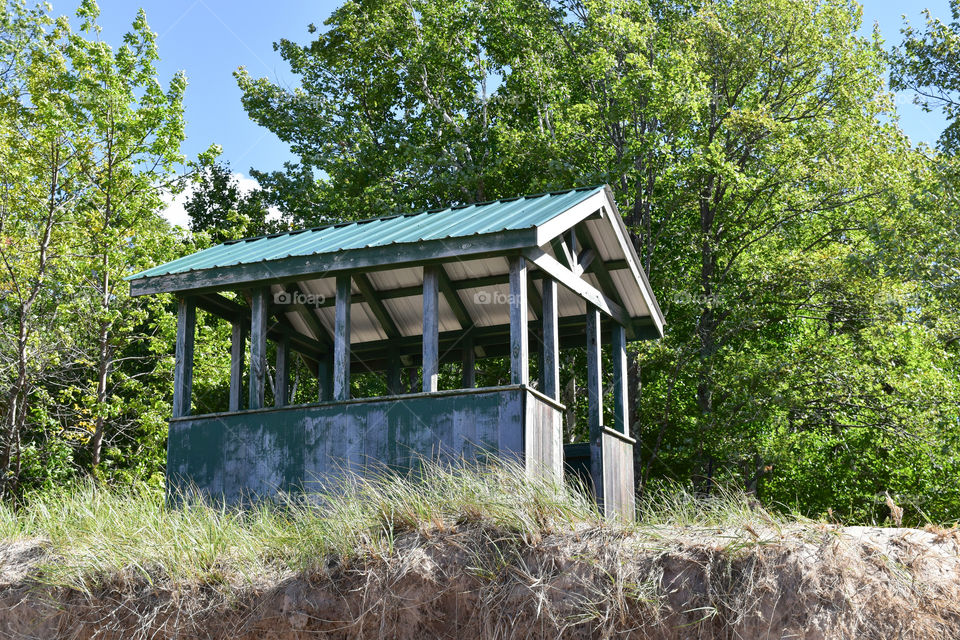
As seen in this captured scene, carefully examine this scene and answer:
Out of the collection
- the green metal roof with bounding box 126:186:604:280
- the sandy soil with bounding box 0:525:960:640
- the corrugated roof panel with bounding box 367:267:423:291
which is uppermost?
the green metal roof with bounding box 126:186:604:280

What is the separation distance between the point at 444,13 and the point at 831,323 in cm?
1388

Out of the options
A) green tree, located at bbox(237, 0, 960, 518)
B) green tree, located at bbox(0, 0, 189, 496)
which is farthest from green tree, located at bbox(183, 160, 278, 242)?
green tree, located at bbox(0, 0, 189, 496)

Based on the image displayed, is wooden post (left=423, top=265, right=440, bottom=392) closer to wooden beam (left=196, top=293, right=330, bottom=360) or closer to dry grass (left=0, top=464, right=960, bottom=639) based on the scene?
dry grass (left=0, top=464, right=960, bottom=639)

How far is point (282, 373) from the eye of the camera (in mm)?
12789

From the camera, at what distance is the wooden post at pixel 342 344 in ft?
32.4

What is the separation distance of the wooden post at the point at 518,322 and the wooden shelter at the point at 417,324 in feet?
0.05

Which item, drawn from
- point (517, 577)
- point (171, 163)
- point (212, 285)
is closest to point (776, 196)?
point (171, 163)

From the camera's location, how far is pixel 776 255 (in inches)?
845

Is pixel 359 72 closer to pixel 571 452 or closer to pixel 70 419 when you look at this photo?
pixel 70 419

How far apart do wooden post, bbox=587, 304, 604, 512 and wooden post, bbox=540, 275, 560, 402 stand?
1.04 m

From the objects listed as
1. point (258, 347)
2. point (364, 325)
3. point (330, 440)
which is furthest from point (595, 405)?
point (364, 325)

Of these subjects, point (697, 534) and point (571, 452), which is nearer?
point (697, 534)

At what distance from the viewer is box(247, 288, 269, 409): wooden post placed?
1034 centimetres

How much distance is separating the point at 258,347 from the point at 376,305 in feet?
7.23
